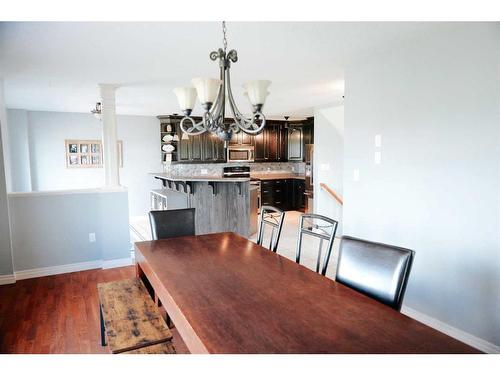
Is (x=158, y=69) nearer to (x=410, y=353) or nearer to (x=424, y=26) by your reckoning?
(x=424, y=26)

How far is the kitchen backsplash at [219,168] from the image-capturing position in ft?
27.3

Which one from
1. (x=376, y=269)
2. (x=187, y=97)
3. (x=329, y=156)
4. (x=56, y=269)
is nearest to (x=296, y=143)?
(x=329, y=156)

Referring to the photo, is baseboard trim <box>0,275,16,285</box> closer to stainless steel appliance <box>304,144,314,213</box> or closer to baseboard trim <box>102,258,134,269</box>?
baseboard trim <box>102,258,134,269</box>

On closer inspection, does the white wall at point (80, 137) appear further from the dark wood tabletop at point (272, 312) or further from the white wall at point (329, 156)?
the dark wood tabletop at point (272, 312)

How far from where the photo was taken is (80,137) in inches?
287

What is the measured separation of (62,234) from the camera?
4.18 m

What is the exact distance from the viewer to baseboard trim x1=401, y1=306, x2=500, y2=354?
240 centimetres

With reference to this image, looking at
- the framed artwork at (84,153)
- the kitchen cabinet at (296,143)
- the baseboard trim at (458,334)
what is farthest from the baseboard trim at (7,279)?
Result: the kitchen cabinet at (296,143)

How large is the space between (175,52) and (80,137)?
Answer: 16.7 feet

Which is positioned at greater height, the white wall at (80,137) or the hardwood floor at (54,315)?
the white wall at (80,137)

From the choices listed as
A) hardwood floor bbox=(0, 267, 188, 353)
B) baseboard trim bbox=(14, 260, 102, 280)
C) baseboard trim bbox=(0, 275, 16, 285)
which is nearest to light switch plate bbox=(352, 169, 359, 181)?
hardwood floor bbox=(0, 267, 188, 353)

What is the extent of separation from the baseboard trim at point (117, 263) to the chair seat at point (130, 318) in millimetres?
1964

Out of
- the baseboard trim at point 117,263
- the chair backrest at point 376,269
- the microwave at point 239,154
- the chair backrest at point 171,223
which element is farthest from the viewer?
the microwave at point 239,154
